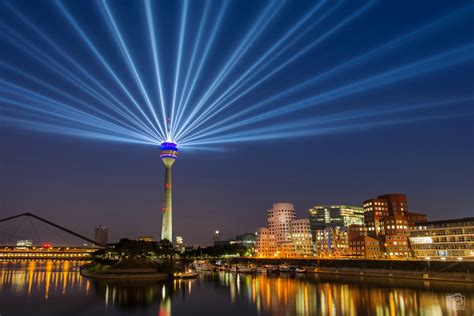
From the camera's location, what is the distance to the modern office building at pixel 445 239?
92.0 meters

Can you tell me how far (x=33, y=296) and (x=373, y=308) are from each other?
4966 centimetres

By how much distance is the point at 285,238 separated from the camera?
191 m

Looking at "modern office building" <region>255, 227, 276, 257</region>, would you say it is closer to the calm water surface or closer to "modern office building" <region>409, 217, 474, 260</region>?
"modern office building" <region>409, 217, 474, 260</region>

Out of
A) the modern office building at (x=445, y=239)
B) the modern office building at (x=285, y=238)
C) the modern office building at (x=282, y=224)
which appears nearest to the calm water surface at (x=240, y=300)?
the modern office building at (x=445, y=239)

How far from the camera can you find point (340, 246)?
147250 mm

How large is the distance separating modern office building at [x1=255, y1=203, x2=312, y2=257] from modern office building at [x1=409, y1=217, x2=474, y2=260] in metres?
68.0

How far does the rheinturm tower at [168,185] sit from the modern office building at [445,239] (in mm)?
100336

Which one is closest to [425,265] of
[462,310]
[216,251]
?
[462,310]

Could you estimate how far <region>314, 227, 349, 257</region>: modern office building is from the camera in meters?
146

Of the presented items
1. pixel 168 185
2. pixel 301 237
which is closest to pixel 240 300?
pixel 168 185

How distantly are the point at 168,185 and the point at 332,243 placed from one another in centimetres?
7503

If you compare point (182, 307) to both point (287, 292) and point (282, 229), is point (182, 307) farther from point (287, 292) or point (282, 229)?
point (282, 229)

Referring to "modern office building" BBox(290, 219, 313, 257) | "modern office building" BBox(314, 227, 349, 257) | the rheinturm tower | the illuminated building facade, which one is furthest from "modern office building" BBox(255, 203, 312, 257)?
the rheinturm tower

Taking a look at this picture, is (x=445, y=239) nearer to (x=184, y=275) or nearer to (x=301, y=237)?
(x=184, y=275)
